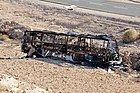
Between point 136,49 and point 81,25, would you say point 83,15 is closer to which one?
point 81,25

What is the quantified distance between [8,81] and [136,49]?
17389 mm

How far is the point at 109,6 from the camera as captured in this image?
47.1 meters

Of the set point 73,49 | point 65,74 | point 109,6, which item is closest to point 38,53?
point 73,49

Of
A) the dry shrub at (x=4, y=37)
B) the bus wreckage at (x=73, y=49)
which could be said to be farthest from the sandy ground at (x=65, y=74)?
the dry shrub at (x=4, y=37)

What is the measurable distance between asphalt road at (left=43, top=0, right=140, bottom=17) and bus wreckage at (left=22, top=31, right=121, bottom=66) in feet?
59.6

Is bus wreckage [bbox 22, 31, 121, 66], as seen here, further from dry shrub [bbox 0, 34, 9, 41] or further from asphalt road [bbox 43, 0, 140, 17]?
asphalt road [bbox 43, 0, 140, 17]

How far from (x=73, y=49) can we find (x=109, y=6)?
21.9m

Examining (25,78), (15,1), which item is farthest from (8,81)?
(15,1)

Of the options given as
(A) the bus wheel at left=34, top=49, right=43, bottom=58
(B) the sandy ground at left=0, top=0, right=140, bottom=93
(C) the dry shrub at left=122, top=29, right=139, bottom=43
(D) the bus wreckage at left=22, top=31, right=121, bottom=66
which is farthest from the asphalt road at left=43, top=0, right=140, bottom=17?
(A) the bus wheel at left=34, top=49, right=43, bottom=58

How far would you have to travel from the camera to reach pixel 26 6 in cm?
4762

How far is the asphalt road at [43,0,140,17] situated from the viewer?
1766 inches

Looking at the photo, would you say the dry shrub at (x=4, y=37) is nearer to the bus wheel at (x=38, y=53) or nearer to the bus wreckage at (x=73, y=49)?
the bus wreckage at (x=73, y=49)

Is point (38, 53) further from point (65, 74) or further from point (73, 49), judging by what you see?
point (65, 74)

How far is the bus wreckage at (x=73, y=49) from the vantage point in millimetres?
25250
